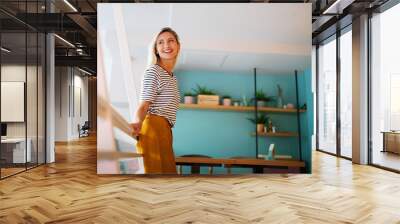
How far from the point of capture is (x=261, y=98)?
590 cm

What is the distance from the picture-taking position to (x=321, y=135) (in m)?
10.4

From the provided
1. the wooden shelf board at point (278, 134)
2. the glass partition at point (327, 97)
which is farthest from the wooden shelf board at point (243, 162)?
the glass partition at point (327, 97)

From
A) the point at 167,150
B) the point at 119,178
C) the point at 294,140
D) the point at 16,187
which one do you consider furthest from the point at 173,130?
the point at 16,187

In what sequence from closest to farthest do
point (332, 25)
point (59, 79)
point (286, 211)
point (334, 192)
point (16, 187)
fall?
point (286, 211) → point (334, 192) → point (16, 187) → point (332, 25) → point (59, 79)

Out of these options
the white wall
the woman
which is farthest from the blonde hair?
the white wall

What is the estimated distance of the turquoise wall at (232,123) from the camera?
230 inches

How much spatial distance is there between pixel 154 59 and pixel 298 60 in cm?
220

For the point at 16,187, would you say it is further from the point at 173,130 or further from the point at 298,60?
the point at 298,60

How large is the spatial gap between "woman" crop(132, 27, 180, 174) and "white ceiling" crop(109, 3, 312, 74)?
154 mm

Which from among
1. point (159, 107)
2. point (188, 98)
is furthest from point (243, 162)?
point (159, 107)

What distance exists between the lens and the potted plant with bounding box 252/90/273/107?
5898 mm

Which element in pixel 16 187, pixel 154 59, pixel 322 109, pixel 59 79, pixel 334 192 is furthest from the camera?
pixel 59 79

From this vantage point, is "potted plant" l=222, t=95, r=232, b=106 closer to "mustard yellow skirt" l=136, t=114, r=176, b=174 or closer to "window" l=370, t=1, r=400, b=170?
"mustard yellow skirt" l=136, t=114, r=176, b=174

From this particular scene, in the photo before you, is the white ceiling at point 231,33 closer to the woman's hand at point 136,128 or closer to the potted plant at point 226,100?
the potted plant at point 226,100
